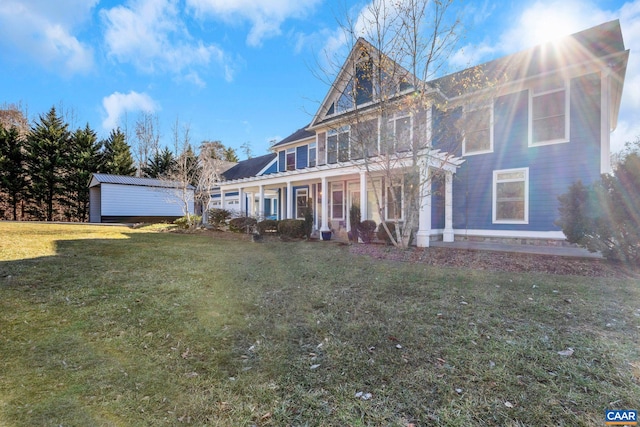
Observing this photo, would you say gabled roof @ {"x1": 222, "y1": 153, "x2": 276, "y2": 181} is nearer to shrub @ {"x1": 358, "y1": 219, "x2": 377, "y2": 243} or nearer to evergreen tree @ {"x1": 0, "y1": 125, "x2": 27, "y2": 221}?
shrub @ {"x1": 358, "y1": 219, "x2": 377, "y2": 243}

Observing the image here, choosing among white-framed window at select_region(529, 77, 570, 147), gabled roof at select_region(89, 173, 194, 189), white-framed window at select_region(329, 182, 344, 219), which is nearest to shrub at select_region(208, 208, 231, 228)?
white-framed window at select_region(329, 182, 344, 219)

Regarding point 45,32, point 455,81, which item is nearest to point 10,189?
point 45,32

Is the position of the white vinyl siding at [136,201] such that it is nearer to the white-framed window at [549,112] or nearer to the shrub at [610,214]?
Result: the white-framed window at [549,112]

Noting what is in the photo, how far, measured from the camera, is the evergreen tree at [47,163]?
2358cm

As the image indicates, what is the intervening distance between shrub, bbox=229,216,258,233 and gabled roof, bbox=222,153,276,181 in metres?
8.19

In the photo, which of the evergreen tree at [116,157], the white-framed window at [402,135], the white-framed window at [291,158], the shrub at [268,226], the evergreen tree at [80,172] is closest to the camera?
the white-framed window at [402,135]

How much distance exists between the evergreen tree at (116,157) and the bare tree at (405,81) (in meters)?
25.6

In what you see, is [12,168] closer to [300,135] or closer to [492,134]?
[300,135]

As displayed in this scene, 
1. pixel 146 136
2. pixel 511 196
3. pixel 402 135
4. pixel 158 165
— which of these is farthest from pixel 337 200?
pixel 146 136

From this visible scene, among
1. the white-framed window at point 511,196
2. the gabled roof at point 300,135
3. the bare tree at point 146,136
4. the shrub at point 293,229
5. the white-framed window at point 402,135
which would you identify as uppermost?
the bare tree at point 146,136

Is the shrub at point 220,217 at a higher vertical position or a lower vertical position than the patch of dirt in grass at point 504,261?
higher

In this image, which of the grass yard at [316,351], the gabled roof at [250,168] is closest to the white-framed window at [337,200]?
the gabled roof at [250,168]

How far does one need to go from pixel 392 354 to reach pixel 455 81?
8800mm

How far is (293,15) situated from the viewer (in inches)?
416
